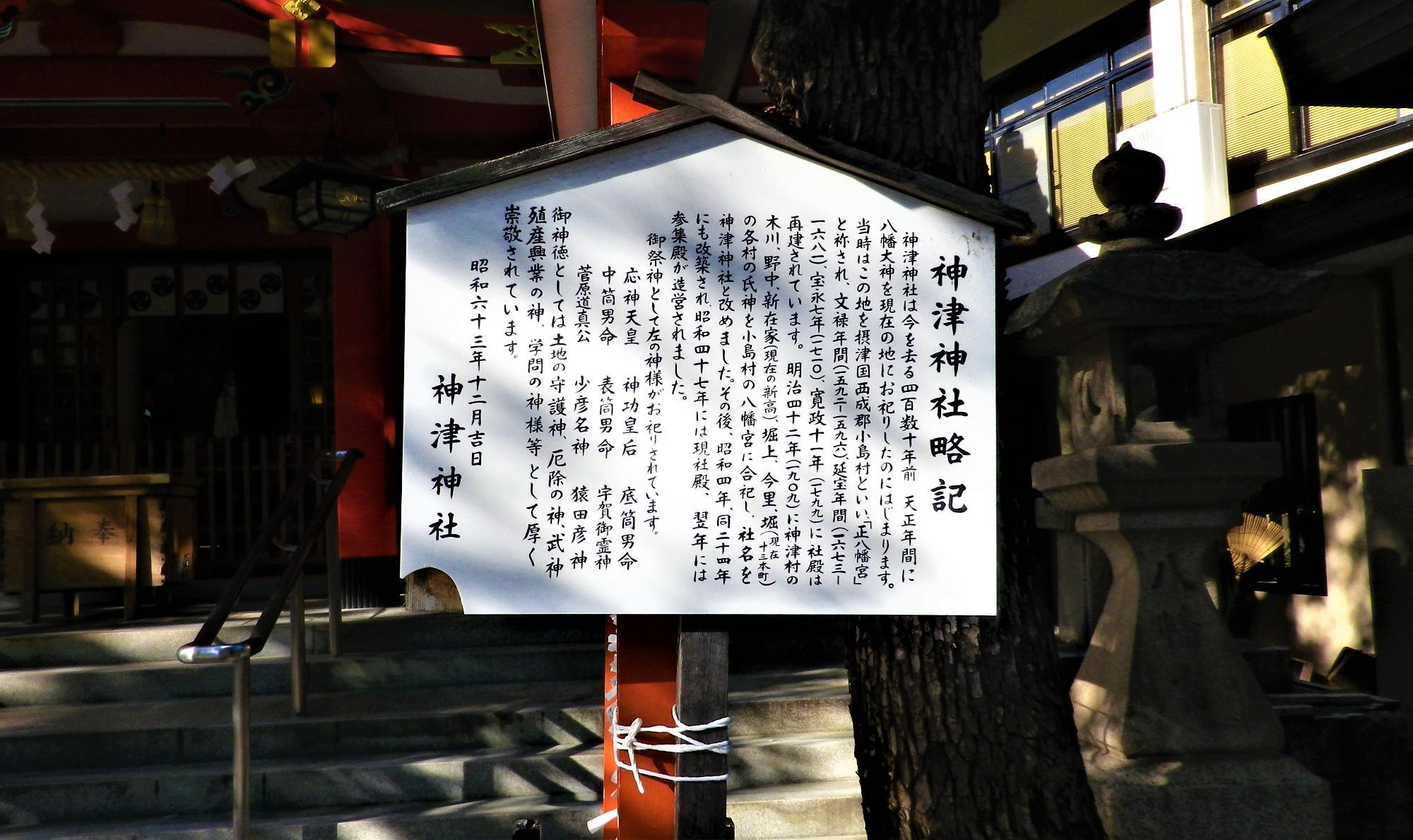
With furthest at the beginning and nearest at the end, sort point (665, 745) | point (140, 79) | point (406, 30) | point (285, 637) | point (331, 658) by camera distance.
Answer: point (140, 79) < point (406, 30) < point (285, 637) < point (331, 658) < point (665, 745)

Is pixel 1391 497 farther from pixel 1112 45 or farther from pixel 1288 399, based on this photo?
pixel 1112 45

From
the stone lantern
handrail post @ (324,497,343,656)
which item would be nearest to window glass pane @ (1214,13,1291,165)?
the stone lantern

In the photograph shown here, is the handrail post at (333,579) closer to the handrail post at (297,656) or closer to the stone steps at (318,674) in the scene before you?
the stone steps at (318,674)

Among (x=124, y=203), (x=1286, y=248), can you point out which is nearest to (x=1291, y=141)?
(x=1286, y=248)

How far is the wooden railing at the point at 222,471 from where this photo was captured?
8953 mm

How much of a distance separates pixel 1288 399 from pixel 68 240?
10.5m

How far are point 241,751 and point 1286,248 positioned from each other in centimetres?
773

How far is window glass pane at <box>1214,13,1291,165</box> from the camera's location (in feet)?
30.0

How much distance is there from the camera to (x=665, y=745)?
9.68 feet

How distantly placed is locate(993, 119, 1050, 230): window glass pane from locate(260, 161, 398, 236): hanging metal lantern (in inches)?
269

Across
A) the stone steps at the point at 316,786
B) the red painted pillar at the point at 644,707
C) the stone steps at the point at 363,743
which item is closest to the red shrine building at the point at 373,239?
the stone steps at the point at 363,743

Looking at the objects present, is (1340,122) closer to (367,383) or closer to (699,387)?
(367,383)

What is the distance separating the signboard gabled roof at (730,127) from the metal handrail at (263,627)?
66.2 inches

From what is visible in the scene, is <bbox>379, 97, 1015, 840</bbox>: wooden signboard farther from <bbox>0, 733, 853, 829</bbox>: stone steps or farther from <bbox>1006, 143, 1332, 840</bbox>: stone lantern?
<bbox>0, 733, 853, 829</bbox>: stone steps
